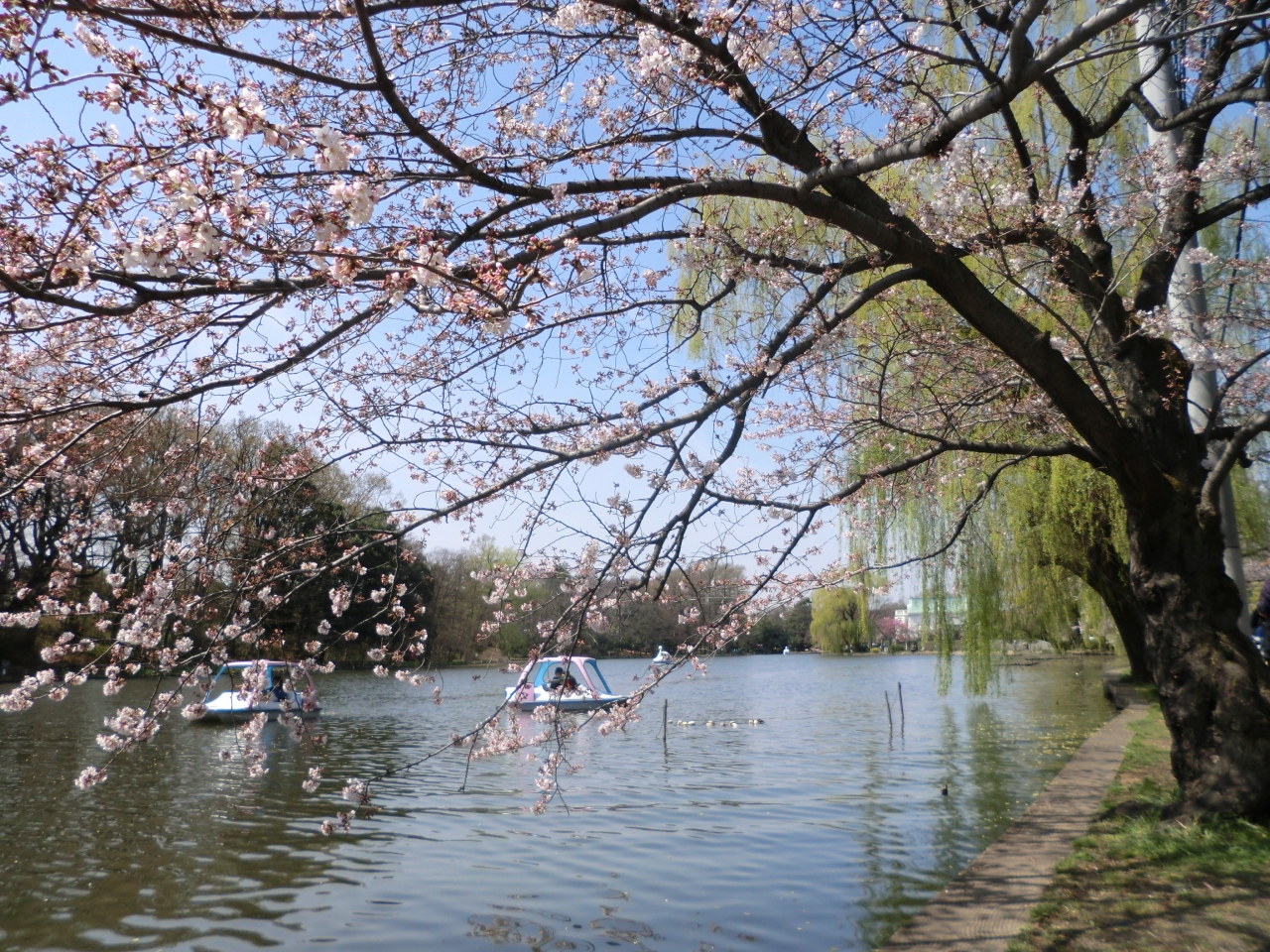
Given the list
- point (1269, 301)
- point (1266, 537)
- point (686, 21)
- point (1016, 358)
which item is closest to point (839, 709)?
point (1266, 537)

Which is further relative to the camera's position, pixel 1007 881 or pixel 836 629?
pixel 836 629

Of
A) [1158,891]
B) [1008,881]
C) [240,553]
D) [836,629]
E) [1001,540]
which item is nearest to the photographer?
[1158,891]

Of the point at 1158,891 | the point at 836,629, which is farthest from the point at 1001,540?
the point at 836,629

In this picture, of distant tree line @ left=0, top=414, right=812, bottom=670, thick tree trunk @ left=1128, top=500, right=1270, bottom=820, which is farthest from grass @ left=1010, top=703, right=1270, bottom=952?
distant tree line @ left=0, top=414, right=812, bottom=670

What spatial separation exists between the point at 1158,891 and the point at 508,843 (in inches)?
215

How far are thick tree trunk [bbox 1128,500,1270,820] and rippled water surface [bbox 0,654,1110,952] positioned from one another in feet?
6.78

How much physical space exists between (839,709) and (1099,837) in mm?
17156

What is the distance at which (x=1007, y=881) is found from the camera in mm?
5797

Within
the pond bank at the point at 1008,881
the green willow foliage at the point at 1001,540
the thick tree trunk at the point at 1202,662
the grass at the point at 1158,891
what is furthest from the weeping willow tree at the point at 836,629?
the grass at the point at 1158,891

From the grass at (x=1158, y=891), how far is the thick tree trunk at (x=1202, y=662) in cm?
26

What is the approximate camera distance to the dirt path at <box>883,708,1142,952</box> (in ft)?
15.9

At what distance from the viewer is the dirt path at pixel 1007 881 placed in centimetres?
484

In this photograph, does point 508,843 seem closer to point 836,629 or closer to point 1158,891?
point 1158,891

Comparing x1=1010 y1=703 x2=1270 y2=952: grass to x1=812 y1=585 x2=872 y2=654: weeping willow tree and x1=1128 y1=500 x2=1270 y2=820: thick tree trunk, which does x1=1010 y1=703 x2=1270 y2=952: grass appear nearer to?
x1=1128 y1=500 x2=1270 y2=820: thick tree trunk
